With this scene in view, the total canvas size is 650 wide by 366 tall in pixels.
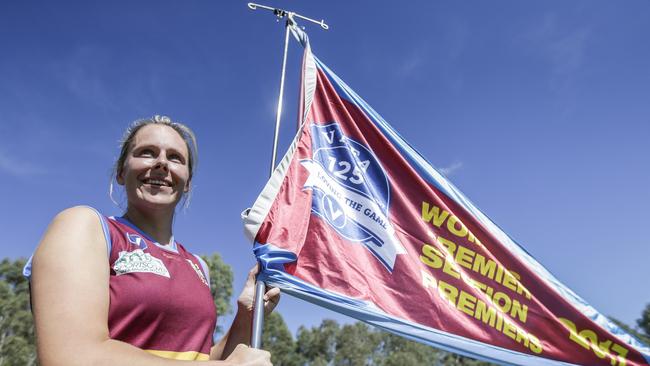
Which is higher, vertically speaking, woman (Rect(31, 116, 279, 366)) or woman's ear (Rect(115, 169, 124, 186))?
woman's ear (Rect(115, 169, 124, 186))

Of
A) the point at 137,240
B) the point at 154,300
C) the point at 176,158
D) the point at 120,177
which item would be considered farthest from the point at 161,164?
the point at 154,300

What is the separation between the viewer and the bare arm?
1.32m

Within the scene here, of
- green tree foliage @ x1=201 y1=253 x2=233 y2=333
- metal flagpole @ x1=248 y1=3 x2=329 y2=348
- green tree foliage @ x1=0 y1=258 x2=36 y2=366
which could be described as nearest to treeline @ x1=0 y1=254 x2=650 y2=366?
green tree foliage @ x1=0 y1=258 x2=36 y2=366

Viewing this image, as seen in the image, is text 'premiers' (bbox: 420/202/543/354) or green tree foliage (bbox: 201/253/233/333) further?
green tree foliage (bbox: 201/253/233/333)

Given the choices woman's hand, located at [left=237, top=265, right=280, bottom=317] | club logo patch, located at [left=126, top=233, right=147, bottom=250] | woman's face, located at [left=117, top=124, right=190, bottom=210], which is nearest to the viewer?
club logo patch, located at [left=126, top=233, right=147, bottom=250]

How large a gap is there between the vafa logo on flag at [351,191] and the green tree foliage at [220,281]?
19.5 metres

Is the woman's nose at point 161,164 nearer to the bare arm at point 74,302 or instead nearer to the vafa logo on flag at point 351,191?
the bare arm at point 74,302

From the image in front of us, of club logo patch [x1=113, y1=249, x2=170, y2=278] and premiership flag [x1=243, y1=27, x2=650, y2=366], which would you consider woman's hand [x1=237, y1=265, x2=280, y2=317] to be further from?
club logo patch [x1=113, y1=249, x2=170, y2=278]

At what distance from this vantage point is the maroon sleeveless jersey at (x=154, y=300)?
164cm

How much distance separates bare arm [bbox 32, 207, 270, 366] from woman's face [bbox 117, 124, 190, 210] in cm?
58

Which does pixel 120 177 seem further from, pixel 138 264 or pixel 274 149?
pixel 274 149

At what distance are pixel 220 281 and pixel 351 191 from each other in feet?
66.5

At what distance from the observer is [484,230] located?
4.23 meters

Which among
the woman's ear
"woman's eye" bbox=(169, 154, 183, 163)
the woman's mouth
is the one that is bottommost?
the woman's mouth
